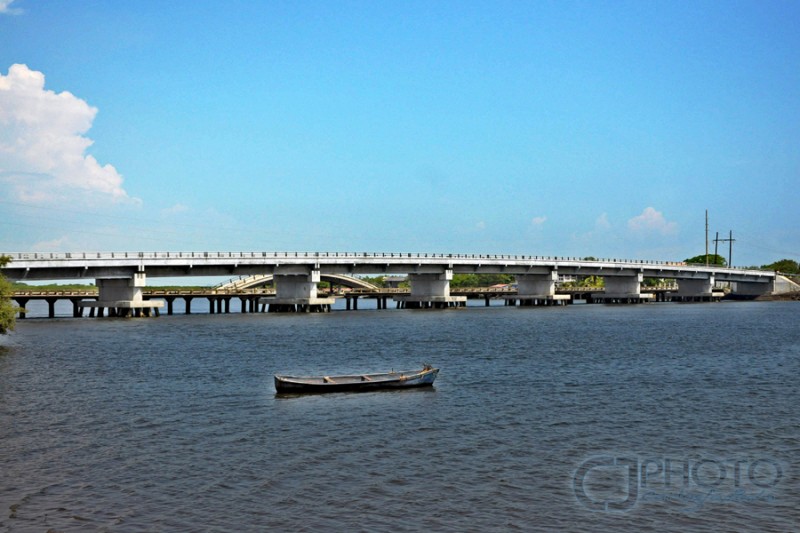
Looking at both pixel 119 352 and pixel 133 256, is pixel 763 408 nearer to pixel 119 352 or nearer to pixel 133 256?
pixel 119 352

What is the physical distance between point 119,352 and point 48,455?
3701cm

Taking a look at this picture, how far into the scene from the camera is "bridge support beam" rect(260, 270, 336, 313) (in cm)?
13288

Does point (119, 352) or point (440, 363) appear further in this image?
point (119, 352)

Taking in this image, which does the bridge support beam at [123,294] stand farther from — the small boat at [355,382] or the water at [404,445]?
the small boat at [355,382]

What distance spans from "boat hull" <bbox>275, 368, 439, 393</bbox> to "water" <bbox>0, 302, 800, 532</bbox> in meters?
0.75

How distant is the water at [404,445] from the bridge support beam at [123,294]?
54339 millimetres

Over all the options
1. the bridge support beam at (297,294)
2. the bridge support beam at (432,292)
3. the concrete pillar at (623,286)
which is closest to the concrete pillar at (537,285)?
the bridge support beam at (432,292)

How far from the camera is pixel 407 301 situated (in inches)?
6053

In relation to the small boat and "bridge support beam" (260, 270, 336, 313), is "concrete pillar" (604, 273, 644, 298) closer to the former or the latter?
"bridge support beam" (260, 270, 336, 313)

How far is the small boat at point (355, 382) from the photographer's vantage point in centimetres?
4166

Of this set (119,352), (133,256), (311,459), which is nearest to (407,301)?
(133,256)

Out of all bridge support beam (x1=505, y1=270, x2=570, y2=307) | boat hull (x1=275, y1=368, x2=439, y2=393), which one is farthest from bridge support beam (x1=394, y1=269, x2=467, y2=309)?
boat hull (x1=275, y1=368, x2=439, y2=393)

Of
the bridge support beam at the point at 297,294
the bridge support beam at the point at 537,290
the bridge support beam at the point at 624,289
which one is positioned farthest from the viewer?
the bridge support beam at the point at 624,289

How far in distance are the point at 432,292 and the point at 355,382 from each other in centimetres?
10873
